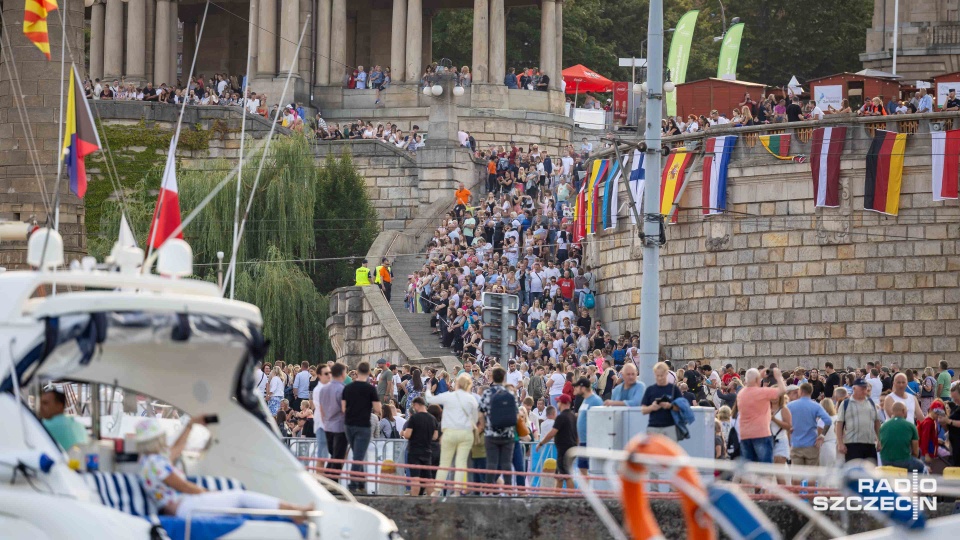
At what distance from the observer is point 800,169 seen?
3709cm

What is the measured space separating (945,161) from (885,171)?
1.21 meters

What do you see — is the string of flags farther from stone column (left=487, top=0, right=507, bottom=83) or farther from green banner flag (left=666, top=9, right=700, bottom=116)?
stone column (left=487, top=0, right=507, bottom=83)

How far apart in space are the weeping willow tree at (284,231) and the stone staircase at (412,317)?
207 centimetres

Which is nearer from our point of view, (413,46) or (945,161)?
(945,161)

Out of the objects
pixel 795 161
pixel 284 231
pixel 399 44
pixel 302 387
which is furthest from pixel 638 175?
pixel 399 44

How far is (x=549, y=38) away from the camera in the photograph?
59.8 metres

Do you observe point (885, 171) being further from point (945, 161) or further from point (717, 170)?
point (717, 170)

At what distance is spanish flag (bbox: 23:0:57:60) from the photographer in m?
18.8

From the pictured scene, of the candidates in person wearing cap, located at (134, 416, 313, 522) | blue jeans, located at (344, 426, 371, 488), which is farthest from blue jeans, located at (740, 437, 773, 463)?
person wearing cap, located at (134, 416, 313, 522)

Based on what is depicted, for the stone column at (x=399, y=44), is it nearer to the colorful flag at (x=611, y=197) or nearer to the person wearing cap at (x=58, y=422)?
the colorful flag at (x=611, y=197)

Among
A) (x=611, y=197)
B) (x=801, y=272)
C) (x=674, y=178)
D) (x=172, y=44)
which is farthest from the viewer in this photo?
(x=172, y=44)

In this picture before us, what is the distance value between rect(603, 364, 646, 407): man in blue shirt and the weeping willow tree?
24109mm

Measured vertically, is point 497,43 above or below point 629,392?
above

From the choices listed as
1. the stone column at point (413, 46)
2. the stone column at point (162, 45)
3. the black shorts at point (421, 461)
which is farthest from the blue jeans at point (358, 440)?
the stone column at point (162, 45)
